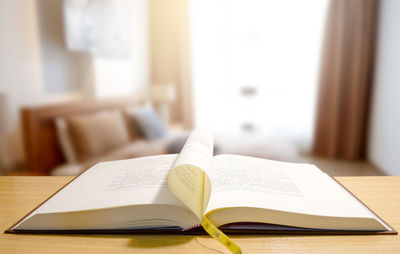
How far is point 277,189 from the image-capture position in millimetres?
632

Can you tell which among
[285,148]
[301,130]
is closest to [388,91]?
[301,130]

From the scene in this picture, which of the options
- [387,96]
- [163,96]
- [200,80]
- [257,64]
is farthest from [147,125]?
[387,96]

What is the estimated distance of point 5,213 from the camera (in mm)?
623

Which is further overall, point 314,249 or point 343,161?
point 343,161

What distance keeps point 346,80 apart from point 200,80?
6.58ft

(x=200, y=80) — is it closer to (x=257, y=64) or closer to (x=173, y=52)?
(x=173, y=52)

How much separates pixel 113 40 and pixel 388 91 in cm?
310

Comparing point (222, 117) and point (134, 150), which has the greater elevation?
point (134, 150)

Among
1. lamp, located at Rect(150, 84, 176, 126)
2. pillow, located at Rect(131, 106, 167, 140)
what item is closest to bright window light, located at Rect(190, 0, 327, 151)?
lamp, located at Rect(150, 84, 176, 126)

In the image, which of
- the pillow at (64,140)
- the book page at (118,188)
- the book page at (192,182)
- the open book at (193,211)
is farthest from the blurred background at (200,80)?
the book page at (192,182)

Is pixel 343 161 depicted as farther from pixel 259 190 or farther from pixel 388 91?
pixel 259 190

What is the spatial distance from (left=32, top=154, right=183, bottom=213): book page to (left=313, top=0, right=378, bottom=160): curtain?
145 inches

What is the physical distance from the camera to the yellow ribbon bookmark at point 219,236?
0.47 metres

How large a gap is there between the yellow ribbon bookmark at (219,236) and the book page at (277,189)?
0.03 meters
